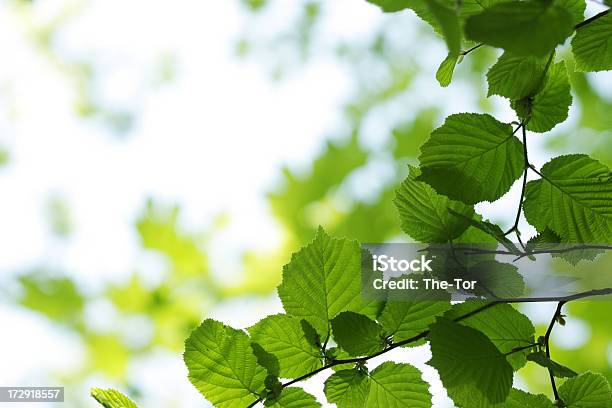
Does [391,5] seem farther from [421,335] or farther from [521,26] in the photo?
[421,335]

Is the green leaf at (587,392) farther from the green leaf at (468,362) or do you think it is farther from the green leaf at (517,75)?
the green leaf at (517,75)

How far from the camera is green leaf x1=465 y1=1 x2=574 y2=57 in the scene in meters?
0.25

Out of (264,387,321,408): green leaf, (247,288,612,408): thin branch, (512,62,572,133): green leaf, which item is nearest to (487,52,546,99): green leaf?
(512,62,572,133): green leaf

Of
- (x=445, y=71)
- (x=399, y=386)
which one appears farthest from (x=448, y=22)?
(x=399, y=386)

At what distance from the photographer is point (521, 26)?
0.26 metres

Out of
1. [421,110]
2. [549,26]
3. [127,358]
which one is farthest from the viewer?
[421,110]

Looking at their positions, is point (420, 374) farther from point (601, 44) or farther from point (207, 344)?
point (601, 44)

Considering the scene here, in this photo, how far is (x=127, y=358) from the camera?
3861 millimetres

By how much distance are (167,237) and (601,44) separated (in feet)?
12.4

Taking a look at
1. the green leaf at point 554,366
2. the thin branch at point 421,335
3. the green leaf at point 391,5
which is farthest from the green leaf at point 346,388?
the green leaf at point 391,5

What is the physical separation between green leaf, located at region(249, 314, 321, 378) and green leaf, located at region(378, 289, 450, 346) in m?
0.05

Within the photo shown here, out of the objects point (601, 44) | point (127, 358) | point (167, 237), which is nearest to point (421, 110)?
point (167, 237)

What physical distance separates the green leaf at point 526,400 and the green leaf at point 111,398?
244mm

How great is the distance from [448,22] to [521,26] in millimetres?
33
